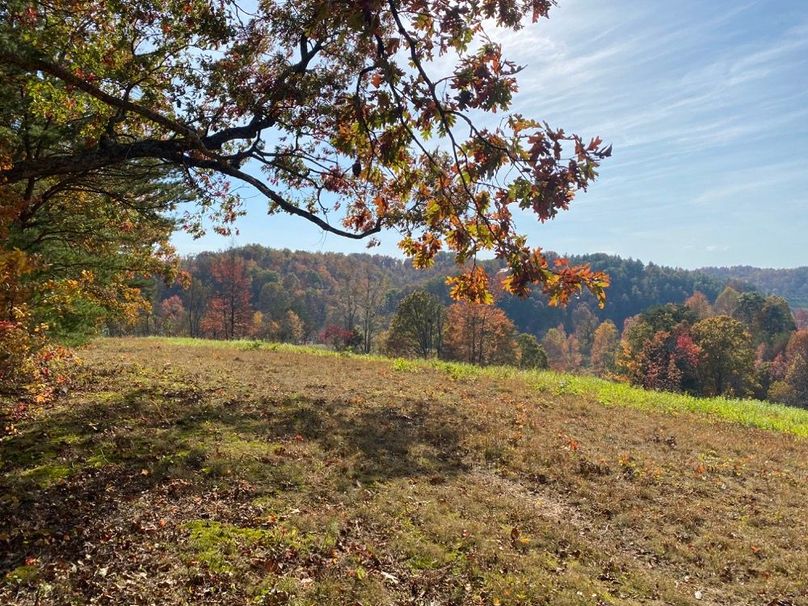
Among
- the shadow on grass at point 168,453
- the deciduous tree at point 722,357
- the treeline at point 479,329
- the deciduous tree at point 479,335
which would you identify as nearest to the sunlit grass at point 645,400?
the treeline at point 479,329

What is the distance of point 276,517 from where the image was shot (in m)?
5.52

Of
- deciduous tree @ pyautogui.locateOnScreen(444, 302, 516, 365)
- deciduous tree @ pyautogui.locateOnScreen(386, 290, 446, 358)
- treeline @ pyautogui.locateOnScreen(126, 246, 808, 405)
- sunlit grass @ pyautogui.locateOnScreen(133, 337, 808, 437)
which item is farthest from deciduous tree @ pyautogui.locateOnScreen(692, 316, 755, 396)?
sunlit grass @ pyautogui.locateOnScreen(133, 337, 808, 437)

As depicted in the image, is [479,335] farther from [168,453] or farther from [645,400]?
[168,453]

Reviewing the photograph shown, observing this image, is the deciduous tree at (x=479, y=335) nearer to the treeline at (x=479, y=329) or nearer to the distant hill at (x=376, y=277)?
the treeline at (x=479, y=329)

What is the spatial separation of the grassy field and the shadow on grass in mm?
32

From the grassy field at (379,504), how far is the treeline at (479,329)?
354cm

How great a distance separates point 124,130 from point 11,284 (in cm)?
422

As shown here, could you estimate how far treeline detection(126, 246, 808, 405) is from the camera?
141ft

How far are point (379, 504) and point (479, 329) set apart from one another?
140 feet

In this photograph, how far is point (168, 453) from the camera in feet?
23.0

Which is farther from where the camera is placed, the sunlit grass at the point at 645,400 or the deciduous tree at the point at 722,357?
the deciduous tree at the point at 722,357

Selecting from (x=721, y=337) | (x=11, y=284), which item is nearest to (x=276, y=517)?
(x=11, y=284)

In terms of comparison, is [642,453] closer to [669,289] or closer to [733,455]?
[733,455]

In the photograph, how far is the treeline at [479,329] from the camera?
4284cm
